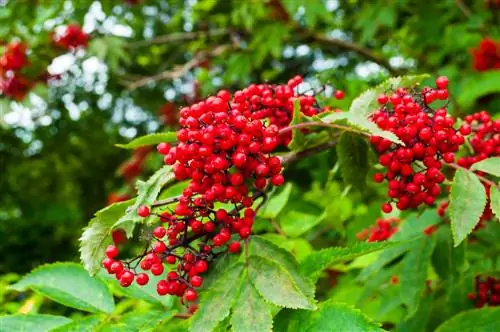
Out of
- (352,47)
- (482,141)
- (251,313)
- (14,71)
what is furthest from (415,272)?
(14,71)

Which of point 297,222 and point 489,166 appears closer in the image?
point 489,166

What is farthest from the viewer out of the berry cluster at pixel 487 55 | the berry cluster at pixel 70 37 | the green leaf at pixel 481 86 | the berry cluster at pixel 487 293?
the berry cluster at pixel 70 37

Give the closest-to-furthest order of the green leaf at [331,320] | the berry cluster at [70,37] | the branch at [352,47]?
1. the green leaf at [331,320]
2. the branch at [352,47]
3. the berry cluster at [70,37]

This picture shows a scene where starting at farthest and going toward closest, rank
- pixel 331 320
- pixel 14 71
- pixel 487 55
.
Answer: pixel 14 71 → pixel 487 55 → pixel 331 320

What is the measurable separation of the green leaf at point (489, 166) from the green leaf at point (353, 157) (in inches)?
12.1

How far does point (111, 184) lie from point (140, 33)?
14.5 ft

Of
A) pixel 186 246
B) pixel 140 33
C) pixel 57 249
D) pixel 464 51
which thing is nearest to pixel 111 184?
pixel 57 249

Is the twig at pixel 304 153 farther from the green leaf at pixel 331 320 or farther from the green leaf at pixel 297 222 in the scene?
the green leaf at pixel 297 222

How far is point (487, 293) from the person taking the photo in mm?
2043

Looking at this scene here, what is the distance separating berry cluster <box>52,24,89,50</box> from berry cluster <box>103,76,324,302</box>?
3.80 metres

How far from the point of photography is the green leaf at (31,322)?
153 cm

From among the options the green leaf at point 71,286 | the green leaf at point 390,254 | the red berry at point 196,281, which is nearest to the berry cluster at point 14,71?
the green leaf at point 71,286

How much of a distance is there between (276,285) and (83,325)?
57 centimetres

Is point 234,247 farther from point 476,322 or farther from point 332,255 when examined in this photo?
point 476,322
